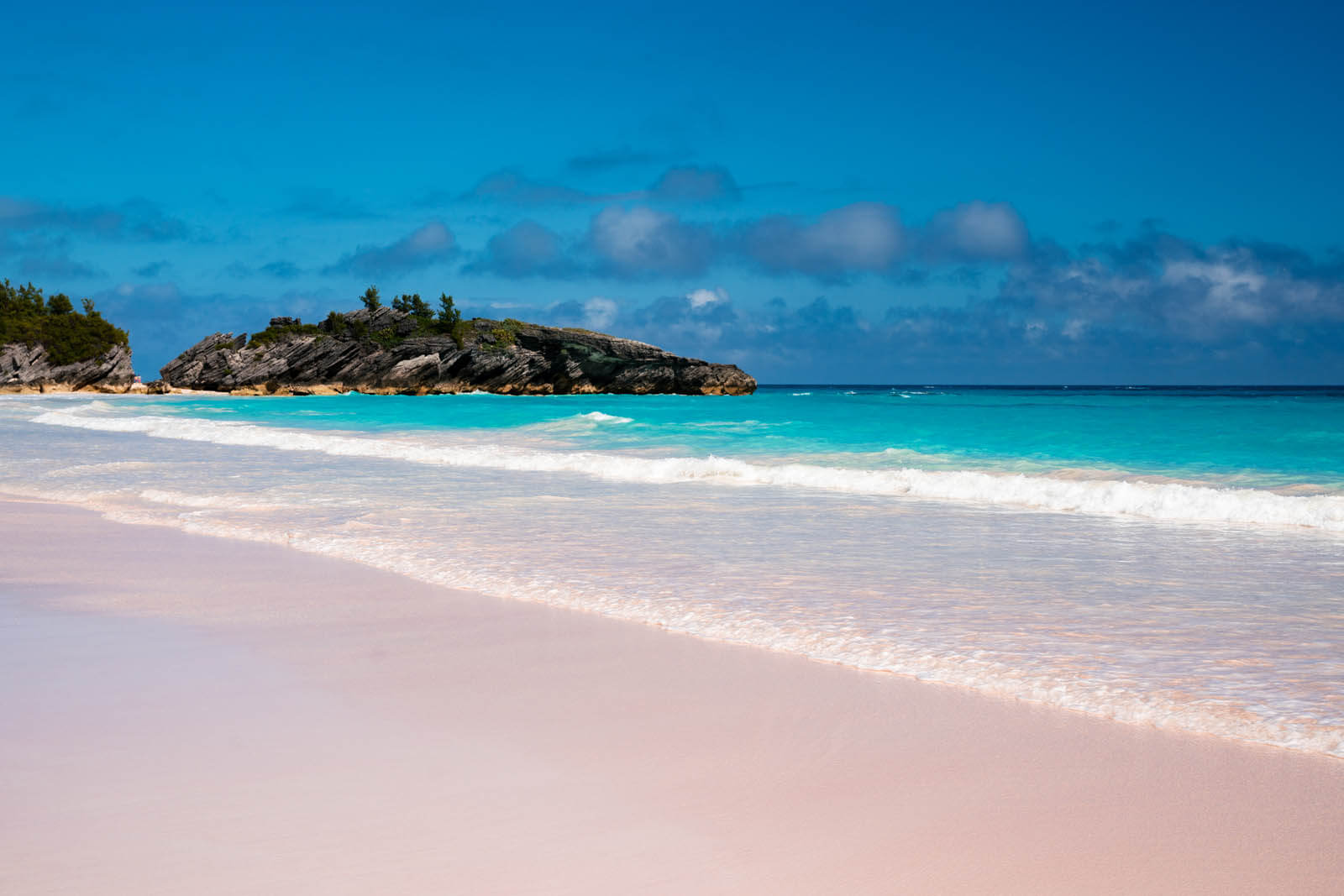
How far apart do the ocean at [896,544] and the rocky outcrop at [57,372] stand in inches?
3407

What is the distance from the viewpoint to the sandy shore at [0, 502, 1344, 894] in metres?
2.77

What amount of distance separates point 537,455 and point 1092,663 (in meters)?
14.8

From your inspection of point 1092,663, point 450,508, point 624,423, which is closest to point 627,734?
point 1092,663

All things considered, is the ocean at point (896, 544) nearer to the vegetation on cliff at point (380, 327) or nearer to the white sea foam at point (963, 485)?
the white sea foam at point (963, 485)

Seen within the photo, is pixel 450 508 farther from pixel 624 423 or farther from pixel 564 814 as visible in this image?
pixel 624 423

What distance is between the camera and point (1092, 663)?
501 centimetres

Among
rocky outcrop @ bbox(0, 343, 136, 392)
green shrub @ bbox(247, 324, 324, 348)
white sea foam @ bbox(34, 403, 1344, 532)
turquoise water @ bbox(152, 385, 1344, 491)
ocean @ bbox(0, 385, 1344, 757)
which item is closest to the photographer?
ocean @ bbox(0, 385, 1344, 757)

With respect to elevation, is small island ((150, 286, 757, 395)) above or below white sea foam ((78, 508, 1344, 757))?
above

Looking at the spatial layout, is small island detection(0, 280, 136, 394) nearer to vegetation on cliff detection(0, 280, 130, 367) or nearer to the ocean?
vegetation on cliff detection(0, 280, 130, 367)

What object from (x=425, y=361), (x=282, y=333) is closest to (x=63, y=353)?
(x=282, y=333)

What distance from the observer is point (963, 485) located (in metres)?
13.8

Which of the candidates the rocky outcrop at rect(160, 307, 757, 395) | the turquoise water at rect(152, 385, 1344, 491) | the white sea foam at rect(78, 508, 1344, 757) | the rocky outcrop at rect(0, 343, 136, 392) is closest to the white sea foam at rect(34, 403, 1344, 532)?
the turquoise water at rect(152, 385, 1344, 491)

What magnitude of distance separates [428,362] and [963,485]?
3800 inches

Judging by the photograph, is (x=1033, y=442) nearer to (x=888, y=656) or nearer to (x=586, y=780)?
(x=888, y=656)
